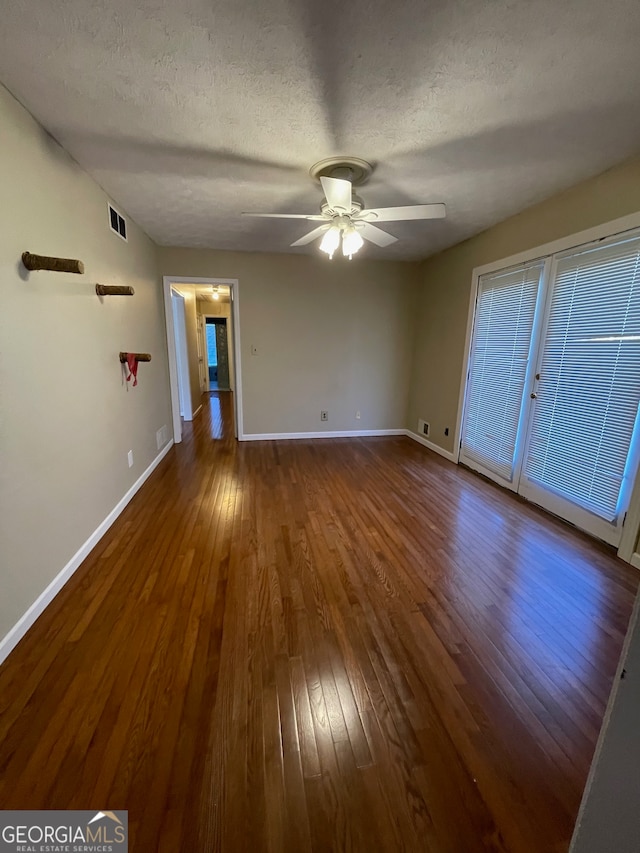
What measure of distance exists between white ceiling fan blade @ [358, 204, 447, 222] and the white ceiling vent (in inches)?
76.8

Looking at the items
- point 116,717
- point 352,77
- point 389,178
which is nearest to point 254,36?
point 352,77

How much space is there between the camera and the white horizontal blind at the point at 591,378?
2160 mm

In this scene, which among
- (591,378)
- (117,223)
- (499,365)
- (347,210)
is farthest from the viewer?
(499,365)

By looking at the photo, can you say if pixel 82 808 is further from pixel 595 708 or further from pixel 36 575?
pixel 595 708

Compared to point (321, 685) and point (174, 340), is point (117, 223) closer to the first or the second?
point (174, 340)

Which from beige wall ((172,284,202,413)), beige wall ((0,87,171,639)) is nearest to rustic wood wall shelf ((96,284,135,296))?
beige wall ((0,87,171,639))

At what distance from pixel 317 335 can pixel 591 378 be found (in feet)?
10.1

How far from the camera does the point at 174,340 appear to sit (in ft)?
13.9

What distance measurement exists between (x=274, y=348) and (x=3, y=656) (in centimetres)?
374

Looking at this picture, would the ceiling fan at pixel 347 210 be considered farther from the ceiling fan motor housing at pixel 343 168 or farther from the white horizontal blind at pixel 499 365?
the white horizontal blind at pixel 499 365

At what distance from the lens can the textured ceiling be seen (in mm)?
1210

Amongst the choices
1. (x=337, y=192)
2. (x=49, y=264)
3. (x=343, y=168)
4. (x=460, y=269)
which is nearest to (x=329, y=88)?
(x=337, y=192)

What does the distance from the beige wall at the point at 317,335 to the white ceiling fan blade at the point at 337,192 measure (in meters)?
2.33

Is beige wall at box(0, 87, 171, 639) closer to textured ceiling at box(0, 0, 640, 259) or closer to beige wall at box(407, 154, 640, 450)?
textured ceiling at box(0, 0, 640, 259)
